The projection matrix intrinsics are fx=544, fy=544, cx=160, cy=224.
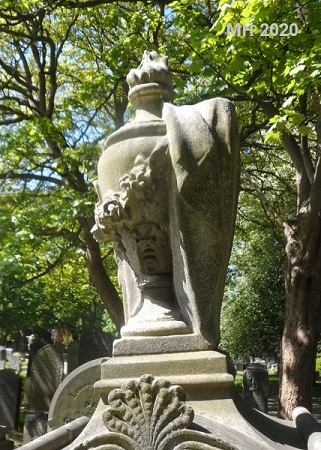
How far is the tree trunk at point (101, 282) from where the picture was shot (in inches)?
483

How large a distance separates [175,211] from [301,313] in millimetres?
6438

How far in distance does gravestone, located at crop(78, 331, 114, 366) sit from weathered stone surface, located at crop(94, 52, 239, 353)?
13501 millimetres

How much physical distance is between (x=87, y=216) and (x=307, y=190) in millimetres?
4444

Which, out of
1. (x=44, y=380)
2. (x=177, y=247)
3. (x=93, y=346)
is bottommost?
(x=44, y=380)

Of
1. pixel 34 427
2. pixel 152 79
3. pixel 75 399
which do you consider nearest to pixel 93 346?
pixel 34 427

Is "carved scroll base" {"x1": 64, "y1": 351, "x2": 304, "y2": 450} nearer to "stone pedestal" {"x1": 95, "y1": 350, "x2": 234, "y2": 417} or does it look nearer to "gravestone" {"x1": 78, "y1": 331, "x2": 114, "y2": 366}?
"stone pedestal" {"x1": 95, "y1": 350, "x2": 234, "y2": 417}

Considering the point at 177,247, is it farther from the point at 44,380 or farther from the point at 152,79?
the point at 44,380

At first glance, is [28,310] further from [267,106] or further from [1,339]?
[267,106]

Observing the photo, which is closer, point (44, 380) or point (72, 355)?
point (44, 380)

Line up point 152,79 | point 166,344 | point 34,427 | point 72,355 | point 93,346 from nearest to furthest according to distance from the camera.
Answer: point 166,344 < point 152,79 < point 34,427 < point 93,346 < point 72,355

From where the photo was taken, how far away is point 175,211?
11.8ft

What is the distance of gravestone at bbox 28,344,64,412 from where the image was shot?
1462 centimetres

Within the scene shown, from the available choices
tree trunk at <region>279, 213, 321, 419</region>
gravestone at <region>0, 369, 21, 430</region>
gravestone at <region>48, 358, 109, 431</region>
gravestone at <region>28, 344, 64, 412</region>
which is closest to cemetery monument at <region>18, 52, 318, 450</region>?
gravestone at <region>48, 358, 109, 431</region>

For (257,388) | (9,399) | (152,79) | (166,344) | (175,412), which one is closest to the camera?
(175,412)
